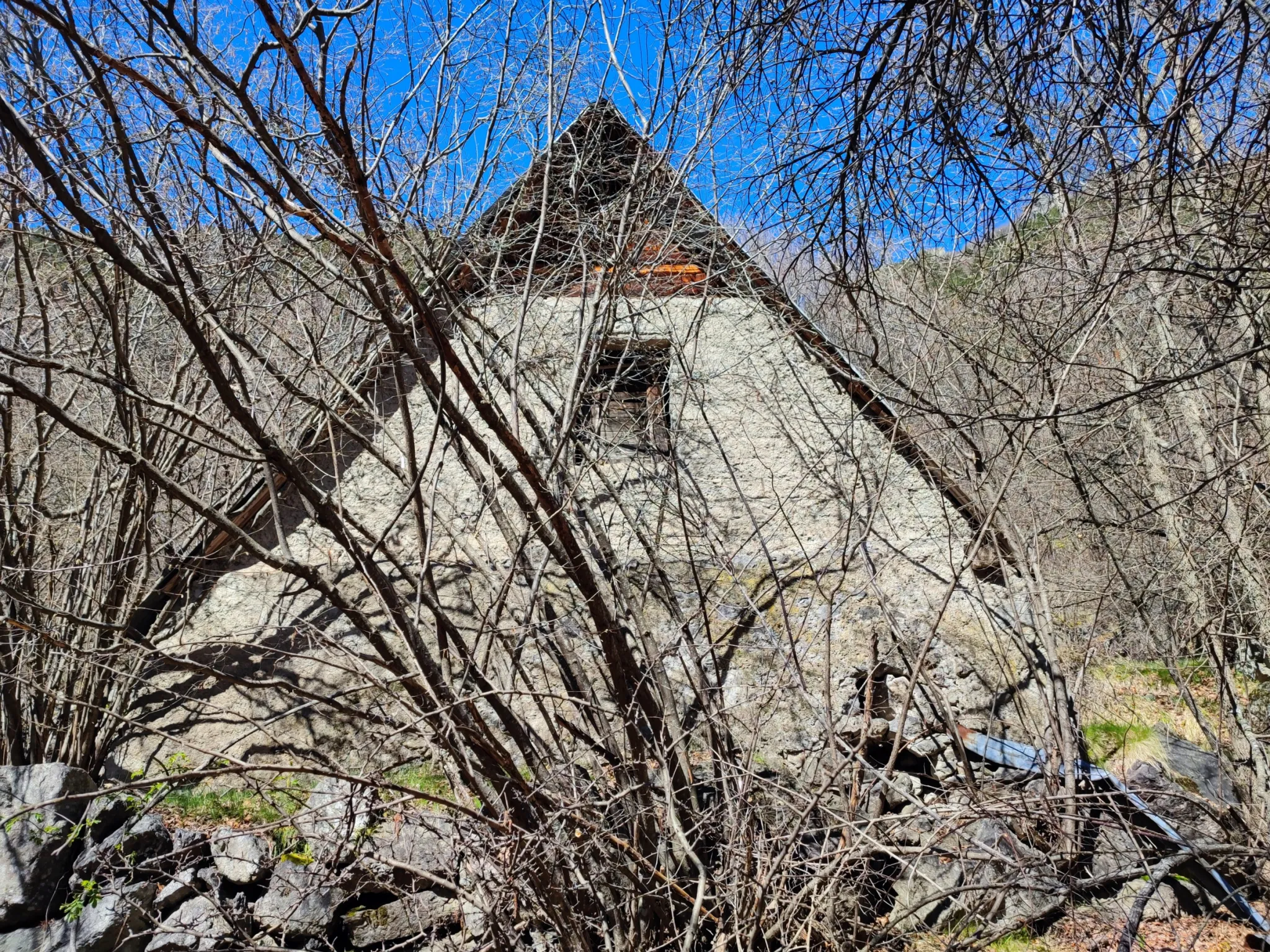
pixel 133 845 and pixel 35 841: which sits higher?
pixel 35 841

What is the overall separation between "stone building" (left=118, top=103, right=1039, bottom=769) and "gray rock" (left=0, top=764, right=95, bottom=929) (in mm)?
742

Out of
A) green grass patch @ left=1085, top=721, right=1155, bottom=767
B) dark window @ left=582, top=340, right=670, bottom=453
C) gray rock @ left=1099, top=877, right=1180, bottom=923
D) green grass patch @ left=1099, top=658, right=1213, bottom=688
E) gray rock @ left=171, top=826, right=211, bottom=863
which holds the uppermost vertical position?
dark window @ left=582, top=340, right=670, bottom=453

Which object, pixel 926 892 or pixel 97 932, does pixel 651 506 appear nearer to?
pixel 926 892

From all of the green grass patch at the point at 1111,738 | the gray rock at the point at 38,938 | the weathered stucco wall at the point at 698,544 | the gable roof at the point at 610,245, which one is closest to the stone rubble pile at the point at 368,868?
the gray rock at the point at 38,938

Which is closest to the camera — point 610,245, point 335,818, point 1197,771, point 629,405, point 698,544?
point 335,818

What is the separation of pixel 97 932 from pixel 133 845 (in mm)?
455

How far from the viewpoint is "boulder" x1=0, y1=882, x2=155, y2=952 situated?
15.7ft

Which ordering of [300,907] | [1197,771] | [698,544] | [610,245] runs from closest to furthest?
[300,907] < [610,245] < [1197,771] < [698,544]

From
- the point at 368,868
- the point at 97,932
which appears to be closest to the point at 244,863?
the point at 97,932

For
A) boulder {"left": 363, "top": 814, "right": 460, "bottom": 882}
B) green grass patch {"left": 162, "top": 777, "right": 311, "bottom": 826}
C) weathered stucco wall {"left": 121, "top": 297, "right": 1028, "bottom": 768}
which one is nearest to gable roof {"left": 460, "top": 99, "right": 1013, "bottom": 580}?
weathered stucco wall {"left": 121, "top": 297, "right": 1028, "bottom": 768}

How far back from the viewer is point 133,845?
5.08m

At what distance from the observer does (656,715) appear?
438 centimetres

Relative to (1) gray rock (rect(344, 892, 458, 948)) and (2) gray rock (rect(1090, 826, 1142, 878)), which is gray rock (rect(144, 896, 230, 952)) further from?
(2) gray rock (rect(1090, 826, 1142, 878))

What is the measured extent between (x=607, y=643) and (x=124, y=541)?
421 cm
